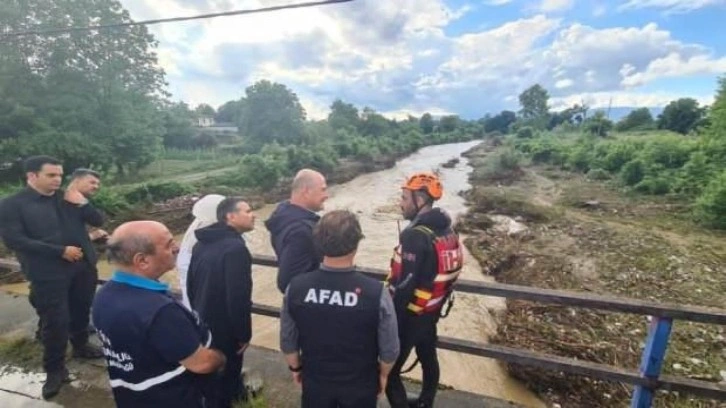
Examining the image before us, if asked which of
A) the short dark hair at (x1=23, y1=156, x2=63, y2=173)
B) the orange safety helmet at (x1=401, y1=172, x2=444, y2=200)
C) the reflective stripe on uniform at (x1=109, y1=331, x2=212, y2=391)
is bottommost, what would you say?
the reflective stripe on uniform at (x1=109, y1=331, x2=212, y2=391)

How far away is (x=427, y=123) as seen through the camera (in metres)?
106

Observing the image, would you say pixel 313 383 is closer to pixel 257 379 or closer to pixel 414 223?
pixel 414 223

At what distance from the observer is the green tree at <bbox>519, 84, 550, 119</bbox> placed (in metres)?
85.9

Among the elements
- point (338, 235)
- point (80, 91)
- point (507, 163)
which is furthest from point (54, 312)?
point (507, 163)

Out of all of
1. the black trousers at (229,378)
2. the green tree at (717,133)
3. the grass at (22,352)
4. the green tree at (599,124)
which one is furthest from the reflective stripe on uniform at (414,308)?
the green tree at (599,124)

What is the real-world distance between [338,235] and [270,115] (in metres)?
52.1

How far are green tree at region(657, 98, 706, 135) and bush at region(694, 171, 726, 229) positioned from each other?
118ft

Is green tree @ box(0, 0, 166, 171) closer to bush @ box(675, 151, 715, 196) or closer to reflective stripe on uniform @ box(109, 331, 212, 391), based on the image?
reflective stripe on uniform @ box(109, 331, 212, 391)

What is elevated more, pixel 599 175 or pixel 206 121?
pixel 206 121

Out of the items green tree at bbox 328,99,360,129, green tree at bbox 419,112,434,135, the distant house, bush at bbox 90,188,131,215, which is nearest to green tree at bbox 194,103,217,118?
the distant house

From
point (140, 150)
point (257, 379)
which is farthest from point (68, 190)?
point (140, 150)

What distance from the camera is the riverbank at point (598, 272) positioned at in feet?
16.7

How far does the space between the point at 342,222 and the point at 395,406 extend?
5.08 feet

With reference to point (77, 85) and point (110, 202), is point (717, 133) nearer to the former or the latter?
point (110, 202)
